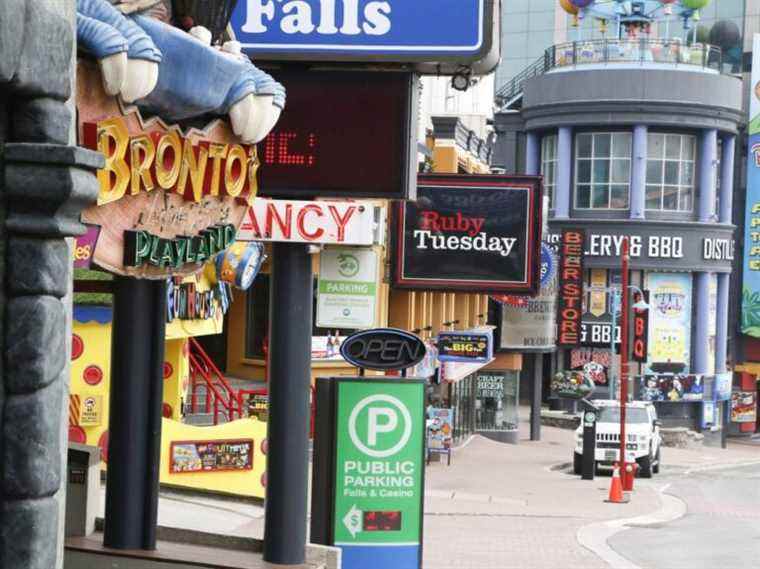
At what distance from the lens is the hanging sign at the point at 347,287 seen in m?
16.4

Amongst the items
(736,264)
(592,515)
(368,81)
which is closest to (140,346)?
(368,81)

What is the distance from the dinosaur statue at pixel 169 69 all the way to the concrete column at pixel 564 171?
53063mm

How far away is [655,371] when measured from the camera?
6184 centimetres

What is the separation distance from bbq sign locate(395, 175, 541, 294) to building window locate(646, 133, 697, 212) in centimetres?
3073

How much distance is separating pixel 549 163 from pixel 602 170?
2.63 metres

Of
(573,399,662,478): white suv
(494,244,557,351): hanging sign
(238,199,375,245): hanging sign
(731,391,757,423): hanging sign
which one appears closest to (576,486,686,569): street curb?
(573,399,662,478): white suv

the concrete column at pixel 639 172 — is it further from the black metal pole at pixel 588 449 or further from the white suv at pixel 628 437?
the black metal pole at pixel 588 449

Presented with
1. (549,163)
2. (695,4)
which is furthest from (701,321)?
(695,4)

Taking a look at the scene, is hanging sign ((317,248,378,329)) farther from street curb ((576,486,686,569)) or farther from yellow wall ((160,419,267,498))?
street curb ((576,486,686,569))

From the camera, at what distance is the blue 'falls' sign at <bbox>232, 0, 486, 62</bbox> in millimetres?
13117

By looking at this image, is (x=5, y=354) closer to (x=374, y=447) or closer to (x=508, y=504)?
(x=374, y=447)

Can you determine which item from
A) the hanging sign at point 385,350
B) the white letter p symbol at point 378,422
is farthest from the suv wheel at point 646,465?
the white letter p symbol at point 378,422

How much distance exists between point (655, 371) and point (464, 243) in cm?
3154

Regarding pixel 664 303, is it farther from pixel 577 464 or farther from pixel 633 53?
pixel 577 464
